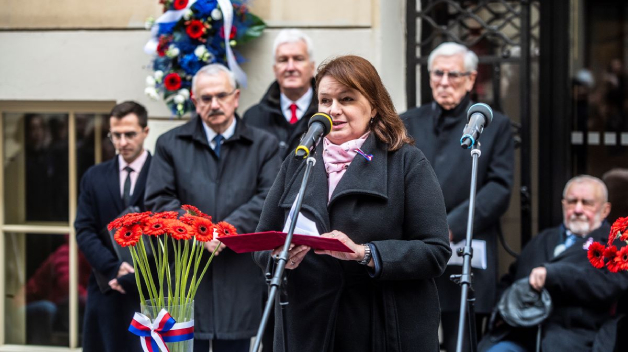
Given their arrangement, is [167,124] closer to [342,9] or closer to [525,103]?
[342,9]

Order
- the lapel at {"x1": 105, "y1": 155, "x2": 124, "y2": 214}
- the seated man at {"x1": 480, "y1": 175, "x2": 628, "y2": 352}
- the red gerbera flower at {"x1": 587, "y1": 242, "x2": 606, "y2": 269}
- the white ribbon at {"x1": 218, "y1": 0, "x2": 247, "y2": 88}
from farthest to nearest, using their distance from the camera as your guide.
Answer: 1. the white ribbon at {"x1": 218, "y1": 0, "x2": 247, "y2": 88}
2. the lapel at {"x1": 105, "y1": 155, "x2": 124, "y2": 214}
3. the seated man at {"x1": 480, "y1": 175, "x2": 628, "y2": 352}
4. the red gerbera flower at {"x1": 587, "y1": 242, "x2": 606, "y2": 269}

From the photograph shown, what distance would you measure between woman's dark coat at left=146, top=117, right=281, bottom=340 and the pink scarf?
1.42 meters

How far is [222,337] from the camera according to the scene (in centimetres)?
521

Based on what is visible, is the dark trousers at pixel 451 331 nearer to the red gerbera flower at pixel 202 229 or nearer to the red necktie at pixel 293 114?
the red necktie at pixel 293 114

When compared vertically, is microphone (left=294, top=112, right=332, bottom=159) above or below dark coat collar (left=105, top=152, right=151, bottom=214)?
above

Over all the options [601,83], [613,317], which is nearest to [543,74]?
[601,83]

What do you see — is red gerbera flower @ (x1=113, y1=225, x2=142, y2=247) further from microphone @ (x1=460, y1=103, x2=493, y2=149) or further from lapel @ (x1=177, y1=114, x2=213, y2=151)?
lapel @ (x1=177, y1=114, x2=213, y2=151)

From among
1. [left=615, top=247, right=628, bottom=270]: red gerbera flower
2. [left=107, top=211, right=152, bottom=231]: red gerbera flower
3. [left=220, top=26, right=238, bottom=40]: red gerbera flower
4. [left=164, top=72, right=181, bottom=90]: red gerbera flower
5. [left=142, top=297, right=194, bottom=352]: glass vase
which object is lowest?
[left=142, top=297, right=194, bottom=352]: glass vase

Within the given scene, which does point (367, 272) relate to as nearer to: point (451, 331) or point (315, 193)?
point (315, 193)

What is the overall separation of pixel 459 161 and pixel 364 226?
1.94 m

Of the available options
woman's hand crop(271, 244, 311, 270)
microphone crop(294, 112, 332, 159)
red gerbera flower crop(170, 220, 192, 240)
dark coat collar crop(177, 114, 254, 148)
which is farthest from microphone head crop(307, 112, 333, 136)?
dark coat collar crop(177, 114, 254, 148)

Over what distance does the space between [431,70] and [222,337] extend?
1.83 meters

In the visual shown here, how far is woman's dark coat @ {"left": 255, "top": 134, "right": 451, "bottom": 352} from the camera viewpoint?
3.60 metres

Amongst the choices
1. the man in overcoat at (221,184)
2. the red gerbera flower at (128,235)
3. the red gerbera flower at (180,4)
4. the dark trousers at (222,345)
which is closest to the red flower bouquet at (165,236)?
the red gerbera flower at (128,235)
